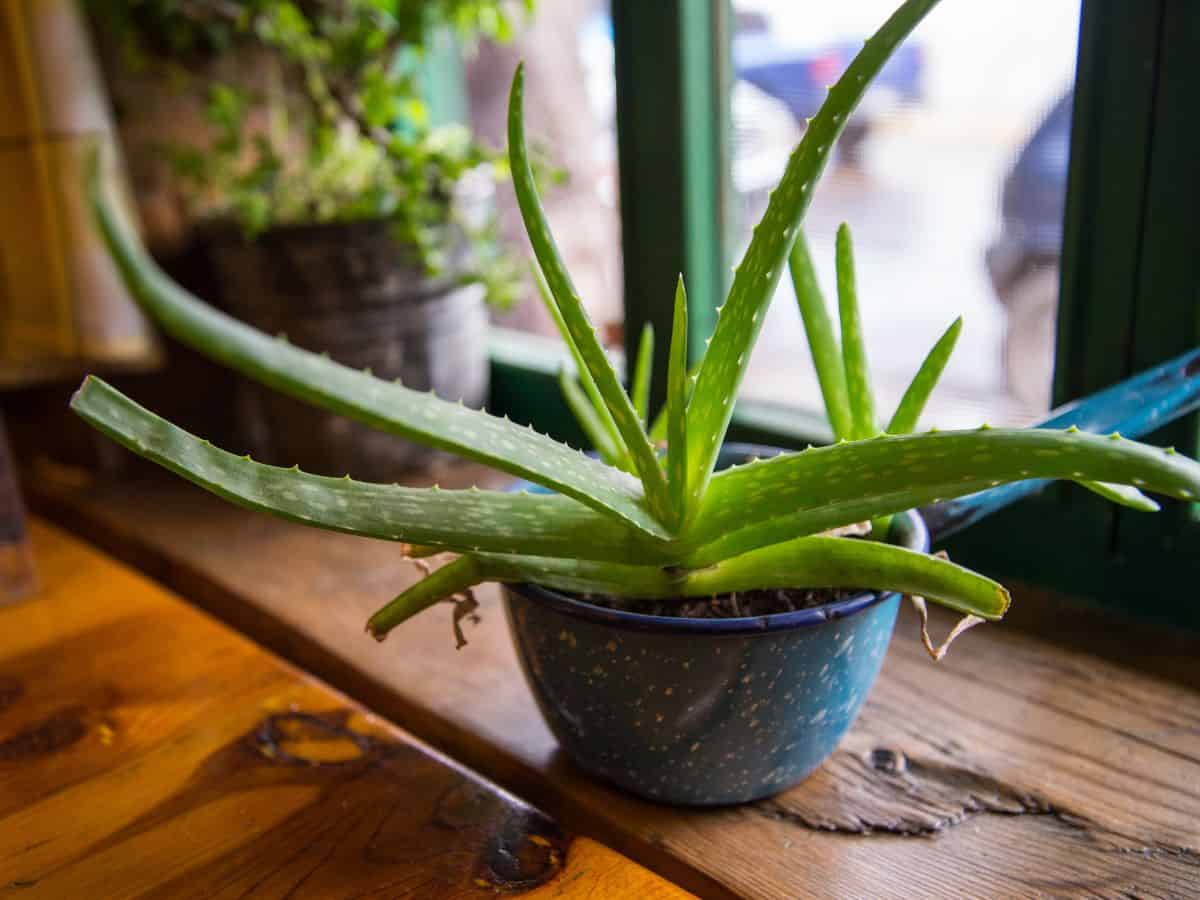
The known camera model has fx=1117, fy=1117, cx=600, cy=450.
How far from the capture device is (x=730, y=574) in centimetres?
51

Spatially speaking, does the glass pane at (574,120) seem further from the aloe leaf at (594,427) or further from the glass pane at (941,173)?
the aloe leaf at (594,427)

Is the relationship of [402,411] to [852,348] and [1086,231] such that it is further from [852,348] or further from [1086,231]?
[1086,231]

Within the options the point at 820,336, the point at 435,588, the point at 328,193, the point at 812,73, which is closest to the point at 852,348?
the point at 820,336

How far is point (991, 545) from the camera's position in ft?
2.56

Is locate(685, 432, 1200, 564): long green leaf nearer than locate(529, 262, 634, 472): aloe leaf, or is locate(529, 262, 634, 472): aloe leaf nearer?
locate(685, 432, 1200, 564): long green leaf

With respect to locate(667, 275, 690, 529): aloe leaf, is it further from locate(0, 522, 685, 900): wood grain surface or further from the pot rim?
locate(0, 522, 685, 900): wood grain surface

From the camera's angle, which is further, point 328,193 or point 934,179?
point 328,193

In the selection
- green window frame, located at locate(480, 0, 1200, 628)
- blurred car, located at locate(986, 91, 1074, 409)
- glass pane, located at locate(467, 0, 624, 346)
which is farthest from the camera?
glass pane, located at locate(467, 0, 624, 346)

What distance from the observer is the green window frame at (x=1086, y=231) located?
627 millimetres

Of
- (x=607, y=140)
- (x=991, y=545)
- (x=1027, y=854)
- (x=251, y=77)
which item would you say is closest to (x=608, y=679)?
(x=1027, y=854)

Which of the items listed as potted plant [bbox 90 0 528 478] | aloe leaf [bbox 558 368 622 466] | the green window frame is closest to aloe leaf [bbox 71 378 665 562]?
aloe leaf [bbox 558 368 622 466]

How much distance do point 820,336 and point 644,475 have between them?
15cm

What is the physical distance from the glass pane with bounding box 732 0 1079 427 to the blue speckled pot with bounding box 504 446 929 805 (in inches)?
12.2

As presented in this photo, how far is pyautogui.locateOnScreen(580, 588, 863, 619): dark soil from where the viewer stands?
1.77 ft
